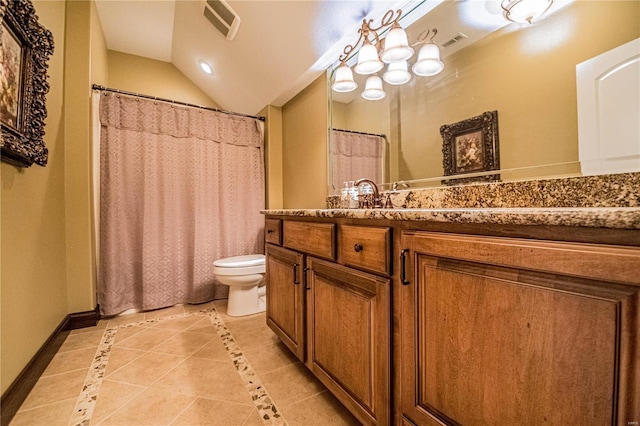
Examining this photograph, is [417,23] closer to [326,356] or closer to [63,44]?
[326,356]

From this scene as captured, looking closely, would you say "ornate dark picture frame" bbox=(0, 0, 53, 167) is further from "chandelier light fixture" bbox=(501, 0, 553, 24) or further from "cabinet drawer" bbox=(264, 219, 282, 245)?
"chandelier light fixture" bbox=(501, 0, 553, 24)

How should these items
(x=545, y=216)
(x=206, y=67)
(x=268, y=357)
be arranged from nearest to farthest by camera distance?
(x=545, y=216) → (x=268, y=357) → (x=206, y=67)

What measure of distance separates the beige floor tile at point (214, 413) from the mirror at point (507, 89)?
1327 millimetres

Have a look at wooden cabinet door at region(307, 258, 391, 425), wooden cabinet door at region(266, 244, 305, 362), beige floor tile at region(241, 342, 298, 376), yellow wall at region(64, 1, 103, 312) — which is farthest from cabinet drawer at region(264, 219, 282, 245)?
yellow wall at region(64, 1, 103, 312)

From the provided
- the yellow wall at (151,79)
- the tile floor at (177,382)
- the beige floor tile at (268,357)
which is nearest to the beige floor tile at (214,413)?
the tile floor at (177,382)

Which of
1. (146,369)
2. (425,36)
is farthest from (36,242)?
(425,36)

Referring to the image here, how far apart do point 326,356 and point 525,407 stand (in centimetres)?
74

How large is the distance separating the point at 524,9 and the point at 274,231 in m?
1.45

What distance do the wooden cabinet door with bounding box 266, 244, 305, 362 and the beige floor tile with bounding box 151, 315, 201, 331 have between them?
0.78m

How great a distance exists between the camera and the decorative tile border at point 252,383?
1129 millimetres

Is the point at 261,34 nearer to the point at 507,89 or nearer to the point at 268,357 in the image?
the point at 507,89

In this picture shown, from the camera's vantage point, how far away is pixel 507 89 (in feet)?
3.43

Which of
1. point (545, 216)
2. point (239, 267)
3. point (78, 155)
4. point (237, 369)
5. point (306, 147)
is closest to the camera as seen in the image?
point (545, 216)

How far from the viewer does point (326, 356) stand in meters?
1.13
